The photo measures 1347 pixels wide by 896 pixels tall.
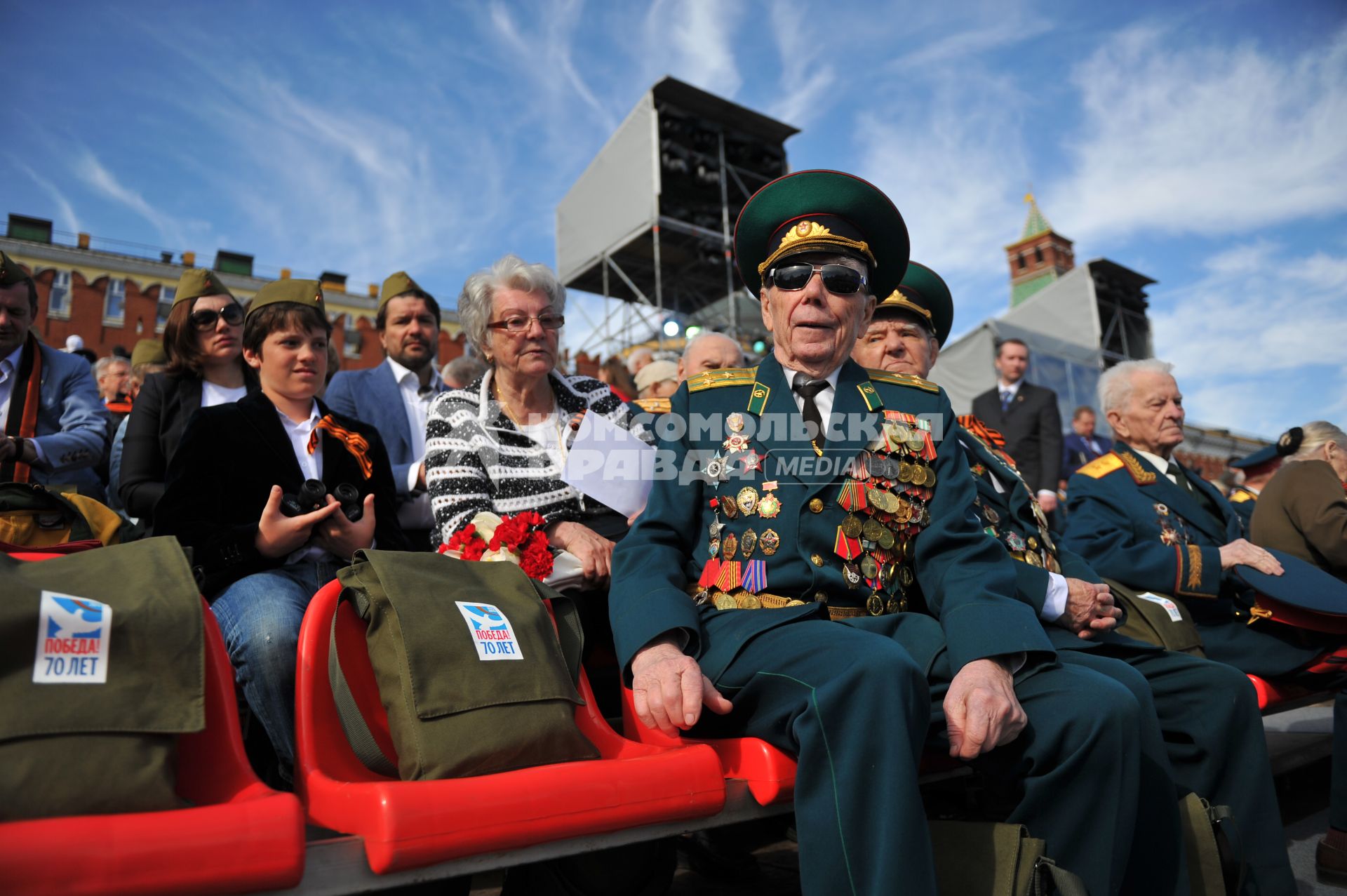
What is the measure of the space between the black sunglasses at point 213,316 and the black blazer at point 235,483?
0.85 m

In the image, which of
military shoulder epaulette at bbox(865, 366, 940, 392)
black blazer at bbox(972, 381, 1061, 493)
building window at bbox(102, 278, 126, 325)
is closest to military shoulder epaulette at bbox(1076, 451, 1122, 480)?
military shoulder epaulette at bbox(865, 366, 940, 392)

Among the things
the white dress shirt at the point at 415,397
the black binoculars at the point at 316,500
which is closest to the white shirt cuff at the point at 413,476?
the white dress shirt at the point at 415,397

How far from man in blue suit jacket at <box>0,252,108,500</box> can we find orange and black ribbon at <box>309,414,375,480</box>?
1211 millimetres

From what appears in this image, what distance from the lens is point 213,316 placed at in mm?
3498

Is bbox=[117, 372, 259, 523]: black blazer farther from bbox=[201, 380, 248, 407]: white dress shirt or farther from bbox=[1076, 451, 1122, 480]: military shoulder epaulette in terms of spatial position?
bbox=[1076, 451, 1122, 480]: military shoulder epaulette

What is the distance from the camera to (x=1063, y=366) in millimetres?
Result: 18797

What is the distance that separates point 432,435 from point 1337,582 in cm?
351

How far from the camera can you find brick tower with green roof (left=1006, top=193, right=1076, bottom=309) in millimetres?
68312

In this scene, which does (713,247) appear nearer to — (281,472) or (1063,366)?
(1063,366)

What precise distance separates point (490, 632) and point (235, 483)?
121 centimetres

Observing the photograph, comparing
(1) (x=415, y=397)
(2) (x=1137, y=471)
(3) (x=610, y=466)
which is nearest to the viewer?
(3) (x=610, y=466)

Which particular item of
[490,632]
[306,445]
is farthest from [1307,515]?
[306,445]

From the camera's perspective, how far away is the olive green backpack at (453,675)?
5.38 ft

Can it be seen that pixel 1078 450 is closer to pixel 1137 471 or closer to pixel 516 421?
pixel 1137 471
